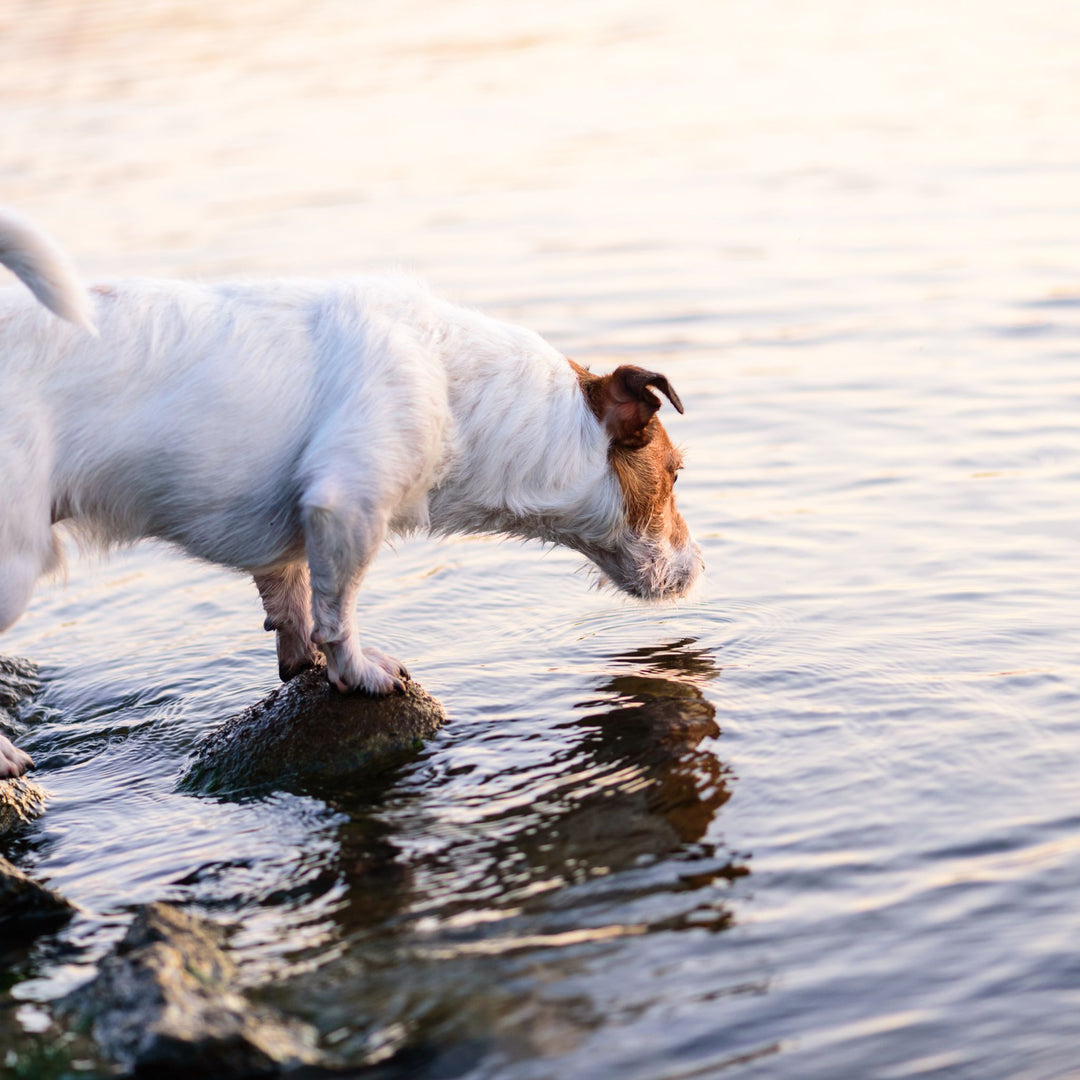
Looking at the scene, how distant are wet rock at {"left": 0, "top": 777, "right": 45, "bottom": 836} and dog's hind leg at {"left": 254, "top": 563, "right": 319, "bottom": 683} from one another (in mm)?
1075

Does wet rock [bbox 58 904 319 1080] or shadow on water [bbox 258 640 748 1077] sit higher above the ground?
wet rock [bbox 58 904 319 1080]

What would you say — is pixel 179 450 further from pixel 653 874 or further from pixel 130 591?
pixel 130 591

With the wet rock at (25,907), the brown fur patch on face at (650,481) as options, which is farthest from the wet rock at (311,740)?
the brown fur patch on face at (650,481)

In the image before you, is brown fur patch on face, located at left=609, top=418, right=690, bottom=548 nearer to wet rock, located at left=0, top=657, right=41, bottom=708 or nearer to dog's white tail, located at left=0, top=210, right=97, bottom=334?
dog's white tail, located at left=0, top=210, right=97, bottom=334

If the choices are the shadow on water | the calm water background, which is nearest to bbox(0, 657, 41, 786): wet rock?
the calm water background

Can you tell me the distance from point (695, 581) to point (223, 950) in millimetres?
2614

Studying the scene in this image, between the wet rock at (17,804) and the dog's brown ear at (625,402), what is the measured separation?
96.2 inches

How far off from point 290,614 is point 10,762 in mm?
1223

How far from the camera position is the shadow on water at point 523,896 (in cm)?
395

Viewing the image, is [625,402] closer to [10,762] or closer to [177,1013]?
[10,762]

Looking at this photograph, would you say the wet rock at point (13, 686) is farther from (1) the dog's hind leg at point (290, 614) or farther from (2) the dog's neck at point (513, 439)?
(2) the dog's neck at point (513, 439)

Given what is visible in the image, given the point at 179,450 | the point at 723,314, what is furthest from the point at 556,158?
the point at 179,450

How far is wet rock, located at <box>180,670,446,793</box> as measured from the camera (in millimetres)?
5516

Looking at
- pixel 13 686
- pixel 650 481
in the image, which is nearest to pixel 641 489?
pixel 650 481
